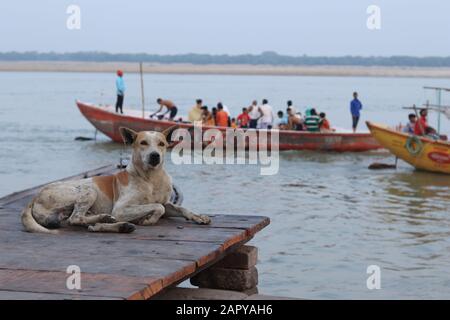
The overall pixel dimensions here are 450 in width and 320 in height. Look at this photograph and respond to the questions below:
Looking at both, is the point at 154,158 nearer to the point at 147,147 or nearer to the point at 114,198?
the point at 147,147

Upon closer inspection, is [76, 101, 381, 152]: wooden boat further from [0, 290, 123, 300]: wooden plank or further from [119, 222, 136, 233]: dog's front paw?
[0, 290, 123, 300]: wooden plank

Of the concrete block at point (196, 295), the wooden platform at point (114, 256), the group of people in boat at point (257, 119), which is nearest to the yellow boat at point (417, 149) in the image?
the group of people in boat at point (257, 119)

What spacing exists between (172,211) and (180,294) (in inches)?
48.3

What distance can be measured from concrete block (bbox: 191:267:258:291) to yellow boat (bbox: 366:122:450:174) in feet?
43.4

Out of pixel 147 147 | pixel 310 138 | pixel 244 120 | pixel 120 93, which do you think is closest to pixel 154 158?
pixel 147 147

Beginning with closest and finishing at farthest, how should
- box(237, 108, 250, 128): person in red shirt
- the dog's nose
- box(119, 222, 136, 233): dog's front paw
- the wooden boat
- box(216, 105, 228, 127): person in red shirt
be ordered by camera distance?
box(119, 222, 136, 233): dog's front paw < the dog's nose < box(216, 105, 228, 127): person in red shirt < the wooden boat < box(237, 108, 250, 128): person in red shirt

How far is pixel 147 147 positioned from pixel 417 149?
14341 mm

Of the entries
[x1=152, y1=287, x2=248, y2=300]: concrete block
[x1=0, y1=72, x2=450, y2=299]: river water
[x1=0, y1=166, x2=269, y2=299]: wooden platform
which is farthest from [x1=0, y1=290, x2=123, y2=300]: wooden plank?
[x1=0, y1=72, x2=450, y2=299]: river water

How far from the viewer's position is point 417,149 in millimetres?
20453

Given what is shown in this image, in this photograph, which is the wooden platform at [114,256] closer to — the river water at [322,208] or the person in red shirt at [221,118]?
the river water at [322,208]

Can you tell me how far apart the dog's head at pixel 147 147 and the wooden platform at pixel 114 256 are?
56 centimetres

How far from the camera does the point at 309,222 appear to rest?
583 inches

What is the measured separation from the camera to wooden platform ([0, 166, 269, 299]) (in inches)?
210
